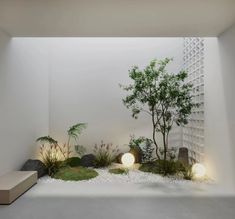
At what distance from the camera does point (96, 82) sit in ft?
22.2

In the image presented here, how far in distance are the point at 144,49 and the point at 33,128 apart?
329 centimetres

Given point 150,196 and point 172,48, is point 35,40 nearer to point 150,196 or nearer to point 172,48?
point 172,48

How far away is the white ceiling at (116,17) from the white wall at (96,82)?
2045 millimetres

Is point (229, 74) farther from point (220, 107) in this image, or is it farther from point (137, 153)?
point (137, 153)

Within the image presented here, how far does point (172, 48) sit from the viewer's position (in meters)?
6.70

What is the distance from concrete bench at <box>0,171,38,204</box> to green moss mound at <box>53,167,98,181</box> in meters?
0.59

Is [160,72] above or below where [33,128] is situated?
above

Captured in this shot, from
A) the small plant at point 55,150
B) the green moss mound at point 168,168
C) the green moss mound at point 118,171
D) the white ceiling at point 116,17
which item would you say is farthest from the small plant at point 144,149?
the white ceiling at point 116,17

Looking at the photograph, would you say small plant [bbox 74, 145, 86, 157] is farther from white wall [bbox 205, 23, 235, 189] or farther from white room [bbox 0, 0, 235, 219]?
white wall [bbox 205, 23, 235, 189]

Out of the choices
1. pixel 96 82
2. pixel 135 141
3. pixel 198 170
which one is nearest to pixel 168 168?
pixel 198 170

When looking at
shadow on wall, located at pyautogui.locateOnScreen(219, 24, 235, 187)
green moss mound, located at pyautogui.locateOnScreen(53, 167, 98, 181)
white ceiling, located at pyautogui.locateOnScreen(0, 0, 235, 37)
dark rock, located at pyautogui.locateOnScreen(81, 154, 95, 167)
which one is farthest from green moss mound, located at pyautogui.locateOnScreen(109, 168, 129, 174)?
white ceiling, located at pyautogui.locateOnScreen(0, 0, 235, 37)

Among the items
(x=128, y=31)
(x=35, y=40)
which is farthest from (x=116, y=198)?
(x=35, y=40)

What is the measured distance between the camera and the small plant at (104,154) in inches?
245

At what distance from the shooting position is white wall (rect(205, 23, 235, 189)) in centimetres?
425
